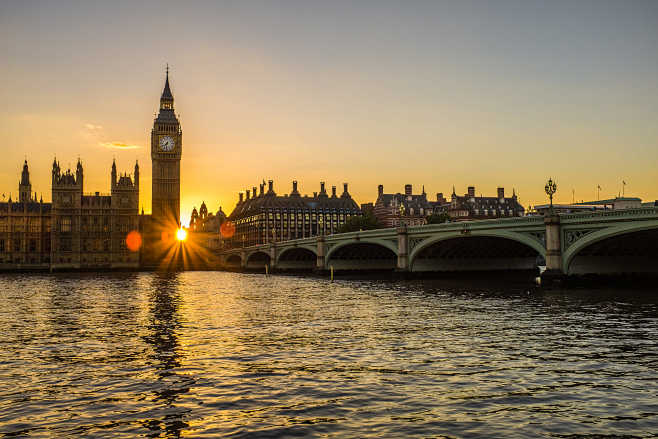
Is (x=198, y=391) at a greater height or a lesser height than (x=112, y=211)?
lesser

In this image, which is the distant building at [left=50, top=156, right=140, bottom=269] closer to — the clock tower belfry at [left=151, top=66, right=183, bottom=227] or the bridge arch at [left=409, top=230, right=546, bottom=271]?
the clock tower belfry at [left=151, top=66, right=183, bottom=227]

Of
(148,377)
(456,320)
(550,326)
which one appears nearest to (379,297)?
(456,320)

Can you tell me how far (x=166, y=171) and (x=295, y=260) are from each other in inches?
2762

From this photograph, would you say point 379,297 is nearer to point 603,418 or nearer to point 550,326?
point 550,326

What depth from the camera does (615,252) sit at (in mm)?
62125

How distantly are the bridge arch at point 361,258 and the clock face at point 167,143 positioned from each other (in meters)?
100

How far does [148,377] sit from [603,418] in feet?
41.7

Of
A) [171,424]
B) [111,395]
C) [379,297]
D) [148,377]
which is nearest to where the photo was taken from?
[171,424]

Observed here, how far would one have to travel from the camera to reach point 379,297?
5366 cm

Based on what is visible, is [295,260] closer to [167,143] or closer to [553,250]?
[167,143]

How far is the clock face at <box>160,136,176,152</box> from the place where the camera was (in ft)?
643

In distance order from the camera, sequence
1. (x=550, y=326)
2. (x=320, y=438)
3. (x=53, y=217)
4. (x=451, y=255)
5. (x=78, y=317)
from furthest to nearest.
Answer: (x=53, y=217) → (x=451, y=255) → (x=78, y=317) → (x=550, y=326) → (x=320, y=438)

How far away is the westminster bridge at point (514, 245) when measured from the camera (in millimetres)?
54031

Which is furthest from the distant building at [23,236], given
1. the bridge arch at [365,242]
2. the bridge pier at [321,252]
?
the bridge arch at [365,242]
